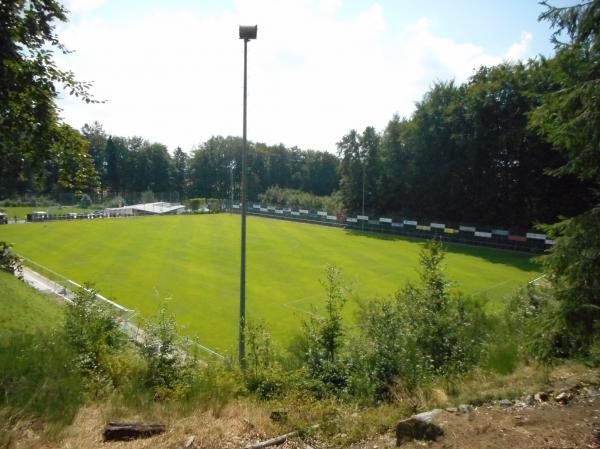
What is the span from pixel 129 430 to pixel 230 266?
86.7ft

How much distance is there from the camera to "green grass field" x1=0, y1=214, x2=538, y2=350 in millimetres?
22062

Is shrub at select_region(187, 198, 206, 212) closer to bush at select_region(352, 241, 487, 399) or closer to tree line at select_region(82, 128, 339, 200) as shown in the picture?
tree line at select_region(82, 128, 339, 200)

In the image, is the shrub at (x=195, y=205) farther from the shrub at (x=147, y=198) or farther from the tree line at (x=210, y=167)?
the tree line at (x=210, y=167)

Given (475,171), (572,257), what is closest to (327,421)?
(572,257)

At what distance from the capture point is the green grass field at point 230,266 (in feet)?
72.4

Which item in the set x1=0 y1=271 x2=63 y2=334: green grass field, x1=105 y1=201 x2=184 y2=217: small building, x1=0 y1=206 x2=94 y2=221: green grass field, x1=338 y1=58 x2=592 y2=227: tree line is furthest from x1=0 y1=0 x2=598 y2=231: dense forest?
x1=105 y1=201 x2=184 y2=217: small building

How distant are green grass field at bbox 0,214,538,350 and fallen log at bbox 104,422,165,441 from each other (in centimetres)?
687

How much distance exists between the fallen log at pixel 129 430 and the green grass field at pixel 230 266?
687cm

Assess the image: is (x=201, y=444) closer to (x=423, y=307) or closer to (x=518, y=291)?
(x=423, y=307)

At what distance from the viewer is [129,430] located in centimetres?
586

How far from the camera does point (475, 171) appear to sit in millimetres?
48875

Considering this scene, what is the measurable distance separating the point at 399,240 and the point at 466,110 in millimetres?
17364

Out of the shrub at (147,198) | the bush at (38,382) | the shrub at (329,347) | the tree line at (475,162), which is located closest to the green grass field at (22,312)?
the bush at (38,382)

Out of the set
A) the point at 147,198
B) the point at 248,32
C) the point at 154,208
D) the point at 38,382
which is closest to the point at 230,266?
the point at 248,32
